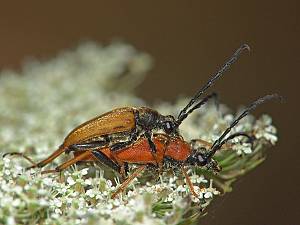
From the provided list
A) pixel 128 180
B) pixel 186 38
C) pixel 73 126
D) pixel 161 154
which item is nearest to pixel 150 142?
pixel 161 154

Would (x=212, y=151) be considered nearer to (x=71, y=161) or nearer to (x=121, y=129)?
(x=121, y=129)

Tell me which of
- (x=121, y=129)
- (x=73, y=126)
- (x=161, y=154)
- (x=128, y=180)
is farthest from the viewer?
(x=73, y=126)

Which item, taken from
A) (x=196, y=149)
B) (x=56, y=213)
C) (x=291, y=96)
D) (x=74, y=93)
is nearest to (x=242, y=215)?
(x=196, y=149)

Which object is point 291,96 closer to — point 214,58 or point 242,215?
point 214,58

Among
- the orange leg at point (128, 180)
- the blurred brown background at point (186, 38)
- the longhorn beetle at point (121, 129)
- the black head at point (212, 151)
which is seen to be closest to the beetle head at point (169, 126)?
the longhorn beetle at point (121, 129)

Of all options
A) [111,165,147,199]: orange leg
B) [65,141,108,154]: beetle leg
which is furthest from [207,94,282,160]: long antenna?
[65,141,108,154]: beetle leg

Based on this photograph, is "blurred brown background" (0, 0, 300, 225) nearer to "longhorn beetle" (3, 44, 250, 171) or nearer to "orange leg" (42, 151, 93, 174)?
"longhorn beetle" (3, 44, 250, 171)
